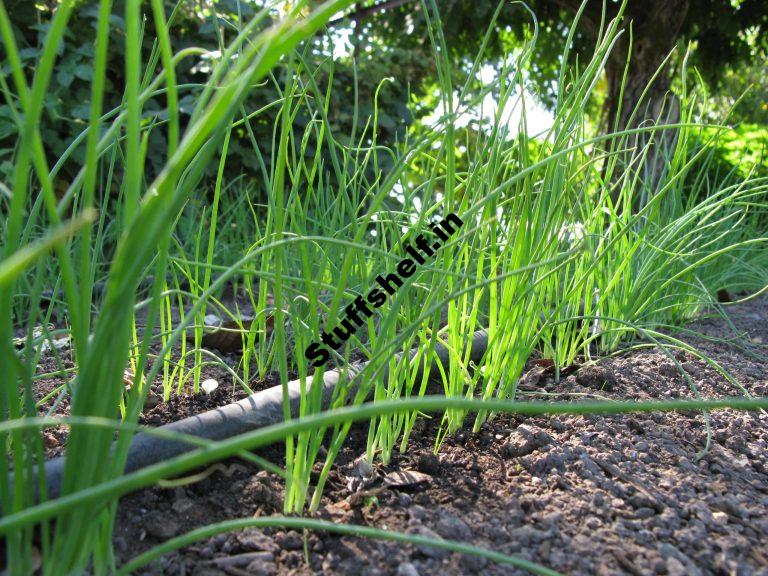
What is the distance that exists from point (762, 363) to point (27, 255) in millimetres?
1573

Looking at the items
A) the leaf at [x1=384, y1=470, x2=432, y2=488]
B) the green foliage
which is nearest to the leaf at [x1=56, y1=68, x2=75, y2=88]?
the green foliage

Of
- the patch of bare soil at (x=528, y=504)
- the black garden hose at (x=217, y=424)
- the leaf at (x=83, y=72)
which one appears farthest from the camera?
the leaf at (x=83, y=72)

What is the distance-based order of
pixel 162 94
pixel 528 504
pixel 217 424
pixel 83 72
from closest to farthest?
pixel 528 504 → pixel 217 424 → pixel 83 72 → pixel 162 94

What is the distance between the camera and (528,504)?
0.74m

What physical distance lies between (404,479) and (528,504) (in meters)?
0.15

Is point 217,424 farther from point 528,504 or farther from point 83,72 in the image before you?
point 83,72

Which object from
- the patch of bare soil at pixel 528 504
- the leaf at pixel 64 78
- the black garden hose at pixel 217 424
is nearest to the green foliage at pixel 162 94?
the leaf at pixel 64 78

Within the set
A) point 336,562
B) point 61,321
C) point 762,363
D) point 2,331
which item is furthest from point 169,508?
point 762,363

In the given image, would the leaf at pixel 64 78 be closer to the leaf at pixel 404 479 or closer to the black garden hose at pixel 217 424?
the black garden hose at pixel 217 424

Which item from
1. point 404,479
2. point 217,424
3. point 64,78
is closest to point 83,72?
point 64,78

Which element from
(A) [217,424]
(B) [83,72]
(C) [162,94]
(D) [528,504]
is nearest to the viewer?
(D) [528,504]

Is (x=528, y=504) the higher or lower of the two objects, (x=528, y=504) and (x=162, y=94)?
the lower

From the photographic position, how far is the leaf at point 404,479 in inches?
31.1

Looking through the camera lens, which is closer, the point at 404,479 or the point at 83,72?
the point at 404,479
